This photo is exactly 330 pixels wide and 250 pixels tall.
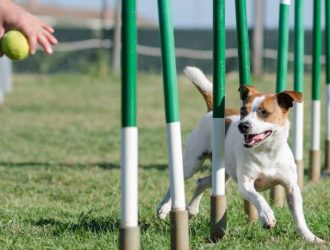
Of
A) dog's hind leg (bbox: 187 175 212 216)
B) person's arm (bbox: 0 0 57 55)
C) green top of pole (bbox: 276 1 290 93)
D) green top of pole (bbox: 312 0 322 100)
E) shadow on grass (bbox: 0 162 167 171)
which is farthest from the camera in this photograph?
shadow on grass (bbox: 0 162 167 171)

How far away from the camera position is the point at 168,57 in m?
4.61

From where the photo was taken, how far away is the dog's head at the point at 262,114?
5.61m

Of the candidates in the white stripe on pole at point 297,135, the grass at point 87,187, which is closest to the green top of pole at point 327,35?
the grass at point 87,187

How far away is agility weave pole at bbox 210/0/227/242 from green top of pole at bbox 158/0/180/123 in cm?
58

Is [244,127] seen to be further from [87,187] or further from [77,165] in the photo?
[77,165]

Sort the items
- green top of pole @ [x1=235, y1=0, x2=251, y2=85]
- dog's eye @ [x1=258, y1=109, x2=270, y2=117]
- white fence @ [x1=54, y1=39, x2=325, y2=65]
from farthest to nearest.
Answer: white fence @ [x1=54, y1=39, x2=325, y2=65]
dog's eye @ [x1=258, y1=109, x2=270, y2=117]
green top of pole @ [x1=235, y1=0, x2=251, y2=85]

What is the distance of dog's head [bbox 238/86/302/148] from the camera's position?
5605mm

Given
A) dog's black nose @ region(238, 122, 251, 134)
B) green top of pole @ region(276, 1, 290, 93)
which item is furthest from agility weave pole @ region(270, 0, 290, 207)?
dog's black nose @ region(238, 122, 251, 134)

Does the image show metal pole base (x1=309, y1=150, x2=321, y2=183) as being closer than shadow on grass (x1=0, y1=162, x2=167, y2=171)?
Yes

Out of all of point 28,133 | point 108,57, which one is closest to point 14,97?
point 28,133

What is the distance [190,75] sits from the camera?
6.64m

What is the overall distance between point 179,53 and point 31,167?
23523 mm

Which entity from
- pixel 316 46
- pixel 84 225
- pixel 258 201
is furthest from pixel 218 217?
pixel 316 46

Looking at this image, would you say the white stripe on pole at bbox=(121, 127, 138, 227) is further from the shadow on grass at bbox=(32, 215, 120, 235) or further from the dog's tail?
the dog's tail
